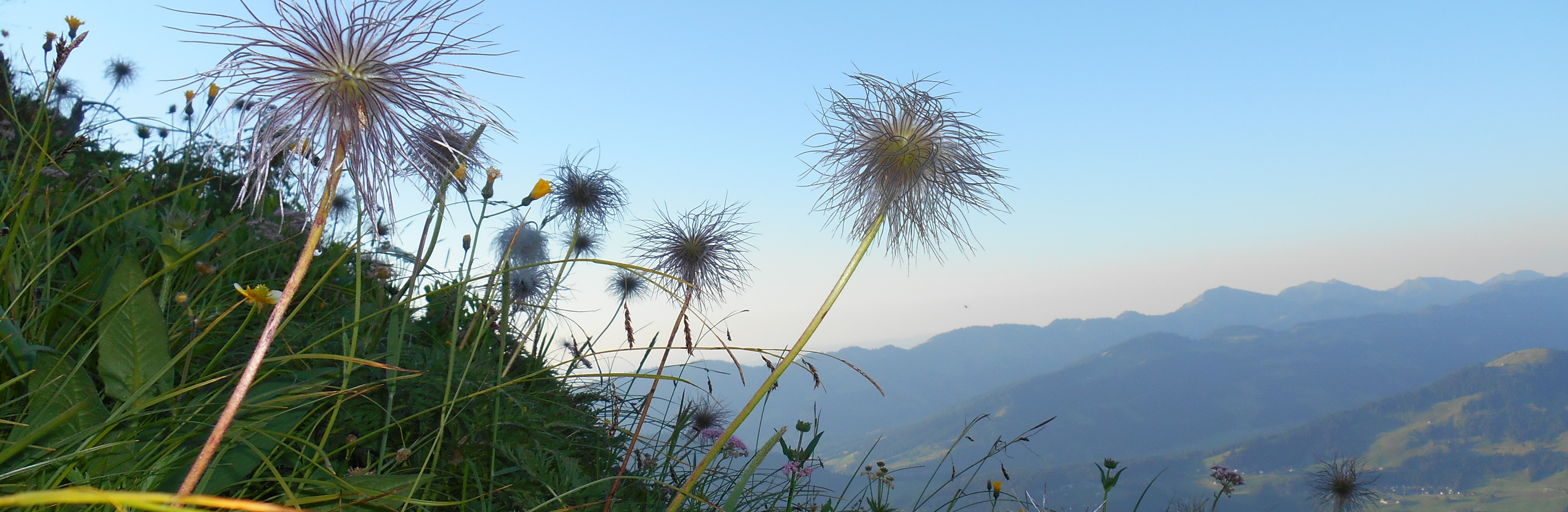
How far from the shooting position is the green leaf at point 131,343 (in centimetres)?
182

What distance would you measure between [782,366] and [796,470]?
162 centimetres

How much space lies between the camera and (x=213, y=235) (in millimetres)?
2820

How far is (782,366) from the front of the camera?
1497 millimetres

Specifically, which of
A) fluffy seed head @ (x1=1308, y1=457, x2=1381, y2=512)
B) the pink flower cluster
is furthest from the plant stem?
fluffy seed head @ (x1=1308, y1=457, x2=1381, y2=512)

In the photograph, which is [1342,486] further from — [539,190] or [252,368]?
[252,368]

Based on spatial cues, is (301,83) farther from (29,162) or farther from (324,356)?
(29,162)

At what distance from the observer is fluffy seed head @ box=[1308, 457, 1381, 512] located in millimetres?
7738

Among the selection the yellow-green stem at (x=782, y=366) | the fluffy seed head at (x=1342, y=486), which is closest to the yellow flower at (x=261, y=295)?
the yellow-green stem at (x=782, y=366)

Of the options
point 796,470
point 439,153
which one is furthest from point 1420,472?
point 439,153

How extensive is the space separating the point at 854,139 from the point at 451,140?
1356mm

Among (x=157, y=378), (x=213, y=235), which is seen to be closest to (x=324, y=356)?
(x=157, y=378)

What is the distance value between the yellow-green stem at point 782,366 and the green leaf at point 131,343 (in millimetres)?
1398

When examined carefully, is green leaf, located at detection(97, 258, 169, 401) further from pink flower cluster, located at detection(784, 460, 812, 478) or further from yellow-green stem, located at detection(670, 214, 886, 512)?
pink flower cluster, located at detection(784, 460, 812, 478)

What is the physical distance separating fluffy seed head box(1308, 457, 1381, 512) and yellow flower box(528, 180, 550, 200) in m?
8.86
